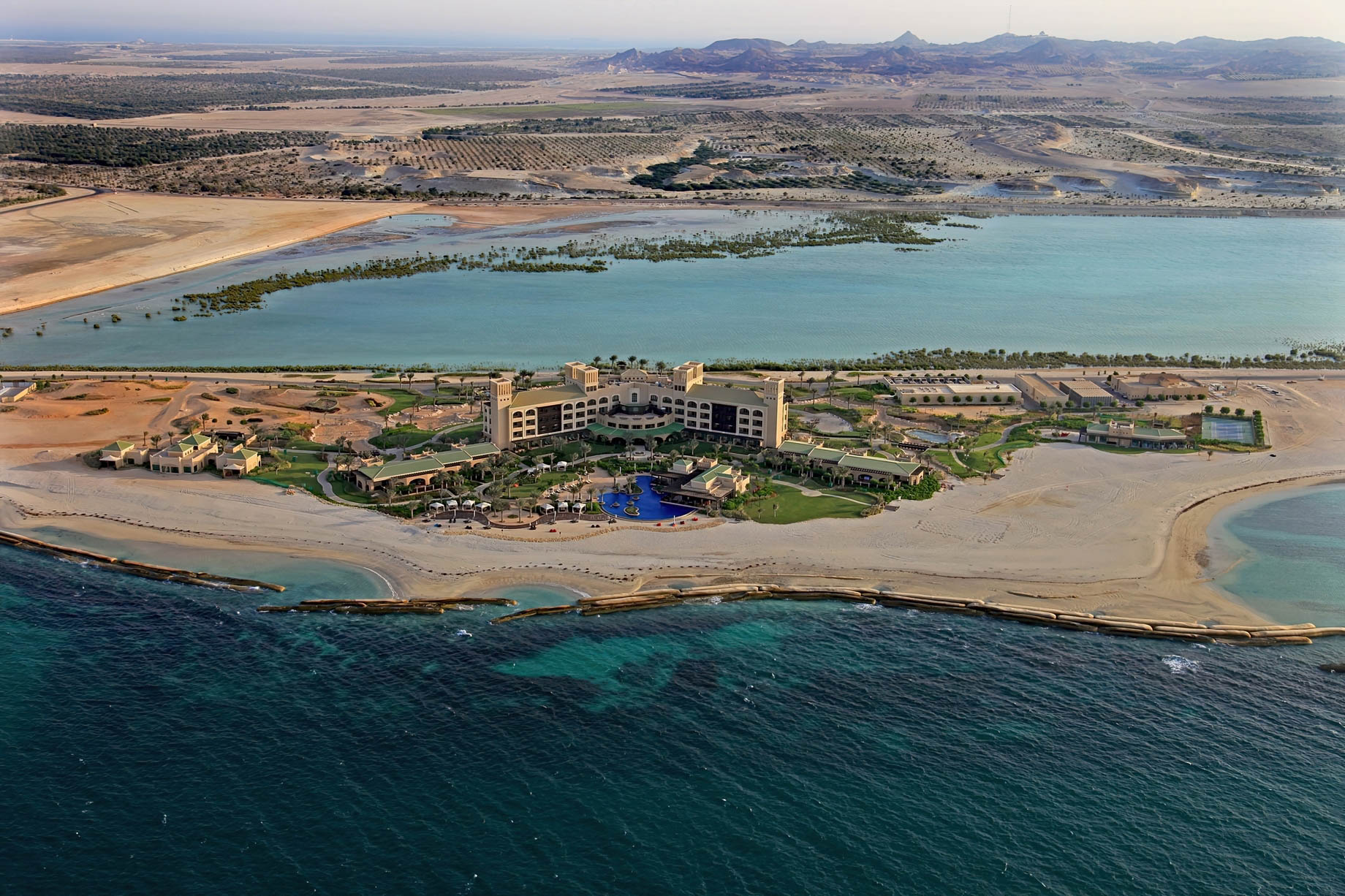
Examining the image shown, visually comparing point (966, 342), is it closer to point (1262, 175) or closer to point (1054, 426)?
point (1054, 426)

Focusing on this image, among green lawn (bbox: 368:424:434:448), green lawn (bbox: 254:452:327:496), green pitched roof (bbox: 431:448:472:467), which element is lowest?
green lawn (bbox: 254:452:327:496)

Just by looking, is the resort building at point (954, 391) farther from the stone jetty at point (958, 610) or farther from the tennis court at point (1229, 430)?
the stone jetty at point (958, 610)

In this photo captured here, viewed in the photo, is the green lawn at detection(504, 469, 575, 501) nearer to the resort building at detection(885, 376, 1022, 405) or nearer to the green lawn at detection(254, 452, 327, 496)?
the green lawn at detection(254, 452, 327, 496)

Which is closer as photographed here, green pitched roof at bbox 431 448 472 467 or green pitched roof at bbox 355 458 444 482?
green pitched roof at bbox 355 458 444 482

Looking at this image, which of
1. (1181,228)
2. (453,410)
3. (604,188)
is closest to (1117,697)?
(453,410)

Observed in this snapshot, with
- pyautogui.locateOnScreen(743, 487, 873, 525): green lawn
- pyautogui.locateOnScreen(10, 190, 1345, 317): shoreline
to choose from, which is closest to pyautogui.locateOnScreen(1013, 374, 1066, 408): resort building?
pyautogui.locateOnScreen(743, 487, 873, 525): green lawn

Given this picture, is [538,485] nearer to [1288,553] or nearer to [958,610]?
[958,610]

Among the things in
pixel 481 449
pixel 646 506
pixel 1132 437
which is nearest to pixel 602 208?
pixel 481 449
